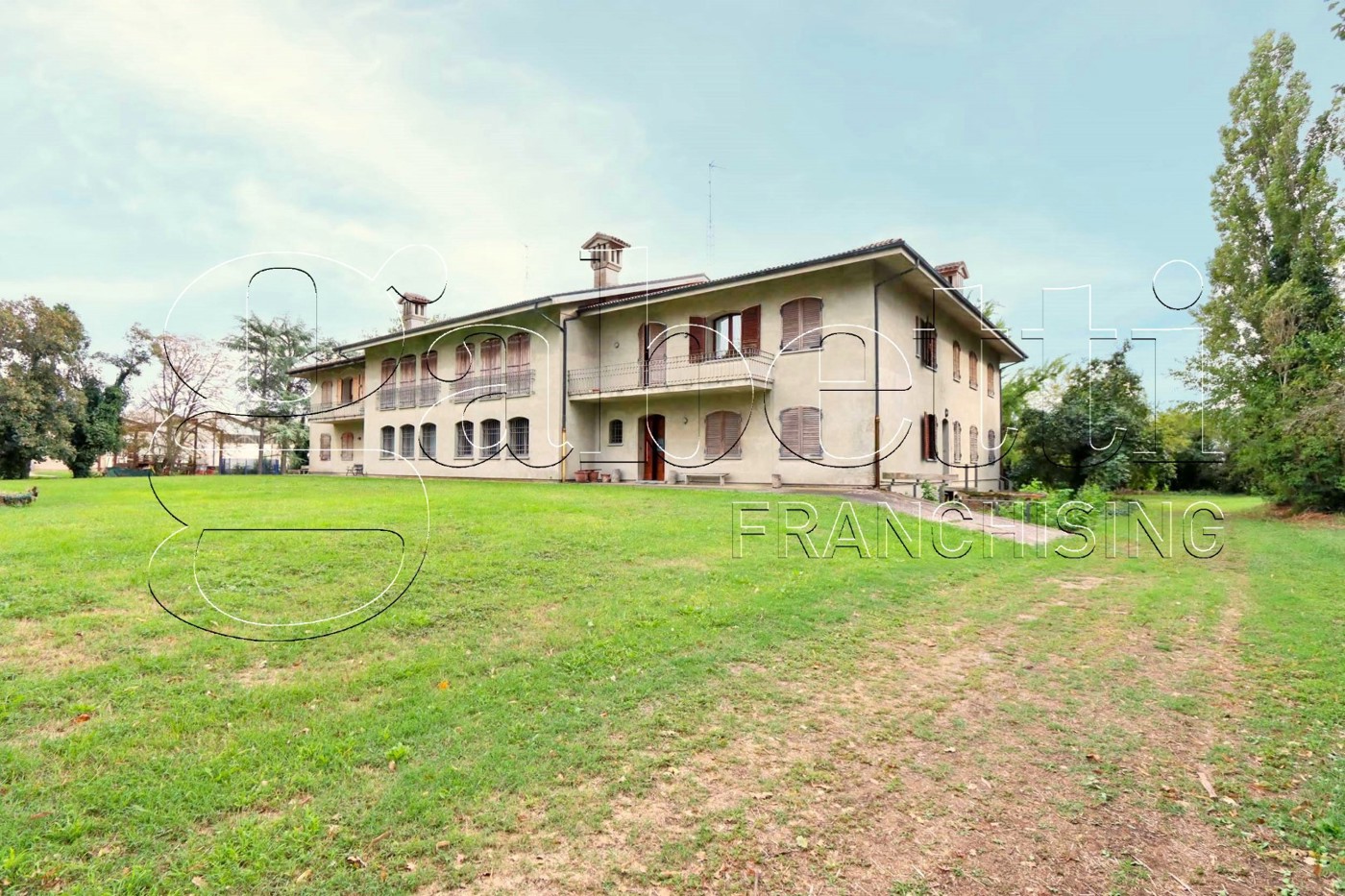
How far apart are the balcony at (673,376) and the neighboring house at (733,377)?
0.22 feet

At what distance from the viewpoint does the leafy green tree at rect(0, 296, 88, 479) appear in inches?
1089

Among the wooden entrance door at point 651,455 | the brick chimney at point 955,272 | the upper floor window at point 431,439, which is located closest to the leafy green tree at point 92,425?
the upper floor window at point 431,439

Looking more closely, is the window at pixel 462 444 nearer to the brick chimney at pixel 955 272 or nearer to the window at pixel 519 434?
the window at pixel 519 434

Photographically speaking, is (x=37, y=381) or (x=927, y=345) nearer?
(x=927, y=345)

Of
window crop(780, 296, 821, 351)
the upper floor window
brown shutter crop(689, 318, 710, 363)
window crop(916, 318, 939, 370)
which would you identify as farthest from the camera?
the upper floor window

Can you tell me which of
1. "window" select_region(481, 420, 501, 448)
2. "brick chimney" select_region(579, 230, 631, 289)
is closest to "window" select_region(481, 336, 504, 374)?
"window" select_region(481, 420, 501, 448)

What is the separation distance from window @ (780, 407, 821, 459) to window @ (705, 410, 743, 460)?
4.97 ft

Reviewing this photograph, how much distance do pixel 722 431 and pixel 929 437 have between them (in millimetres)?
6968

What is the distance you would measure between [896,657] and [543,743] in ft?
10.4

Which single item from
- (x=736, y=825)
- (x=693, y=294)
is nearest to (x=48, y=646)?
(x=736, y=825)

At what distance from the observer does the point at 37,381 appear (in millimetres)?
28875

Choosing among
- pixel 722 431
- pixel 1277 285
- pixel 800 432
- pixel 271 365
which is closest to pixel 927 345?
pixel 800 432

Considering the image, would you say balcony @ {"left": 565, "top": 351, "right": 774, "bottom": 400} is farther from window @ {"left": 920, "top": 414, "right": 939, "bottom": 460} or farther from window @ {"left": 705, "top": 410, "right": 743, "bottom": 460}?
window @ {"left": 920, "top": 414, "right": 939, "bottom": 460}

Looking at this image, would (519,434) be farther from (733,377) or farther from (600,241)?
(733,377)
